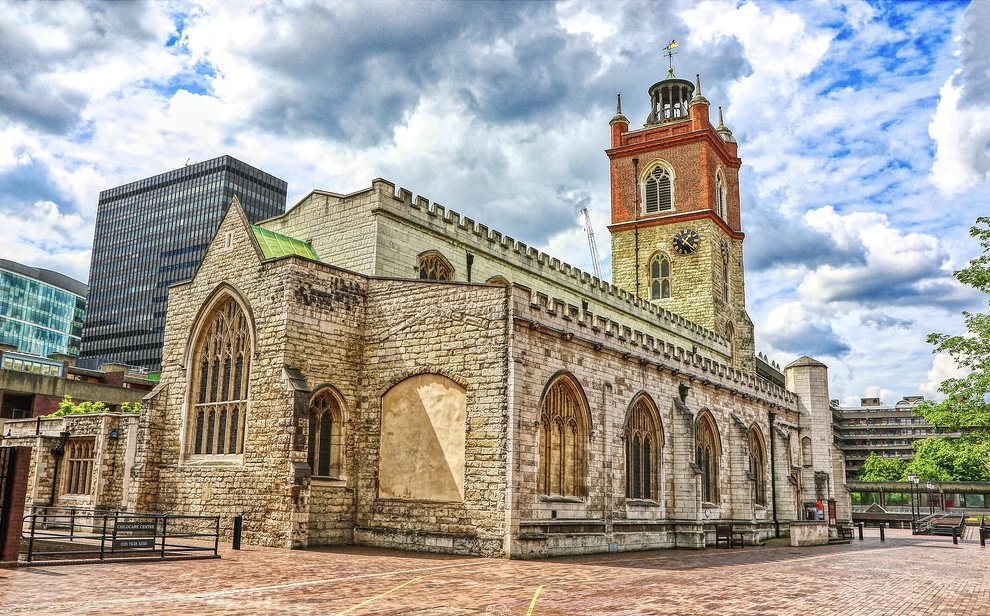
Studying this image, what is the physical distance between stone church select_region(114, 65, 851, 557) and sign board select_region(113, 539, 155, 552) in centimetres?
399

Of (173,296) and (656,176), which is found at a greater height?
(656,176)

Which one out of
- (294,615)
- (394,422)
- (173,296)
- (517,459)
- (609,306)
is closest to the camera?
(294,615)

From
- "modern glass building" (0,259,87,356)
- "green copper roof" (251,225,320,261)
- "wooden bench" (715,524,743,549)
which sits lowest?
"wooden bench" (715,524,743,549)

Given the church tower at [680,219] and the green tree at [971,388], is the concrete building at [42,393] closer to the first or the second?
the church tower at [680,219]

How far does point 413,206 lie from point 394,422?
28.3 feet

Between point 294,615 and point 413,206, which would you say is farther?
point 413,206

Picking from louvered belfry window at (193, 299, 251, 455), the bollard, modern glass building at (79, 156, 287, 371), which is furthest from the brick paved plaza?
modern glass building at (79, 156, 287, 371)

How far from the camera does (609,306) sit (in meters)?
40.4

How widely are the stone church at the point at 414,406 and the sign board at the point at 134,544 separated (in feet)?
13.1

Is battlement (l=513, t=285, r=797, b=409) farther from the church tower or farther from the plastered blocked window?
the church tower

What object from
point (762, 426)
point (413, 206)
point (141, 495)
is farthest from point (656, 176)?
point (141, 495)

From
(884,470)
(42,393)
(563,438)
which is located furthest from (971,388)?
(884,470)

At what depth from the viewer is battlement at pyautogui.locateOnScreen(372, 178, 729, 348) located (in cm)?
2734

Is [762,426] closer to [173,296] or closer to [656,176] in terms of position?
[656,176]
